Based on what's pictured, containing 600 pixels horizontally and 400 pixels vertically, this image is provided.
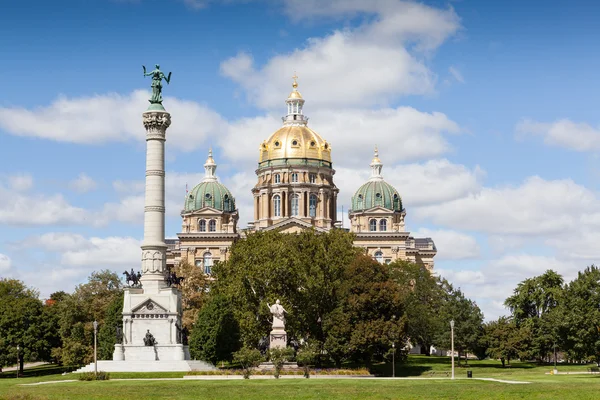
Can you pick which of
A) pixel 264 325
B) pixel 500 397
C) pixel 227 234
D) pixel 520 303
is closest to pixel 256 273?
pixel 264 325

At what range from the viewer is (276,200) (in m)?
154

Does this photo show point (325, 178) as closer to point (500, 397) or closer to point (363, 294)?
point (363, 294)

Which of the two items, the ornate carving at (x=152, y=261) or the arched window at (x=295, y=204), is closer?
the ornate carving at (x=152, y=261)

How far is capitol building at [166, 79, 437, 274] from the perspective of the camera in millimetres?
149625

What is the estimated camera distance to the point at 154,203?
79438mm

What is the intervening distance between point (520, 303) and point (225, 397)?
68.6 metres

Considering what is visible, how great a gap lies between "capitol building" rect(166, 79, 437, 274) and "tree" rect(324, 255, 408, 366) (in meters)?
56.1

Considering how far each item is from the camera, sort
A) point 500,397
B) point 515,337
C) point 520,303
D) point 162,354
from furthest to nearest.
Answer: point 520,303 → point 515,337 → point 162,354 → point 500,397

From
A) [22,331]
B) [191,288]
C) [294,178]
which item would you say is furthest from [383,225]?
[22,331]

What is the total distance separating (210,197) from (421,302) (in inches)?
1932

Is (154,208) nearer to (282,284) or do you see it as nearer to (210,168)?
(282,284)

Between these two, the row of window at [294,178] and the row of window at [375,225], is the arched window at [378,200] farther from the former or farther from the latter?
the row of window at [294,178]

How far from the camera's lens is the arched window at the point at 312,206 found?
15225cm

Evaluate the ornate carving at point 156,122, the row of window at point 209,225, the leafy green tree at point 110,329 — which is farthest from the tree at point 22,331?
the row of window at point 209,225
